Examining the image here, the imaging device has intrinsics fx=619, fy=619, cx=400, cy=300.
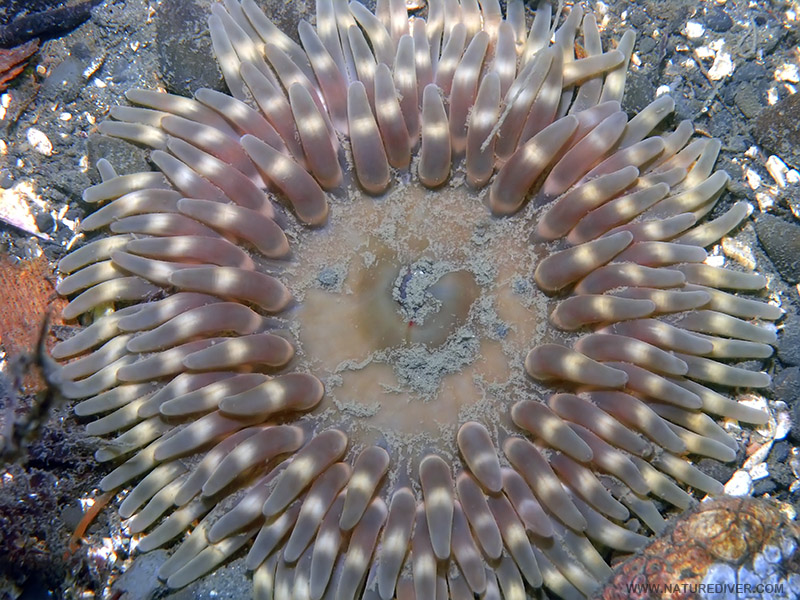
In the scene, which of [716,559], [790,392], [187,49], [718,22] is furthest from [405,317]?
[718,22]

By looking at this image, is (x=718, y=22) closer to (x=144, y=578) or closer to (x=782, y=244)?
(x=782, y=244)

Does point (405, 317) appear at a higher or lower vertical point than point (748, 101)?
lower

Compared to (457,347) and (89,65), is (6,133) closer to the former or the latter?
(89,65)

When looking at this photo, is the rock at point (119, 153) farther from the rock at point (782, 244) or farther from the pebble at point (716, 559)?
the rock at point (782, 244)

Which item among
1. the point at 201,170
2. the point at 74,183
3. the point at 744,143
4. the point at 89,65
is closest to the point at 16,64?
the point at 89,65

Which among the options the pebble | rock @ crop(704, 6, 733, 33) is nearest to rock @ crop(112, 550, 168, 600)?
the pebble

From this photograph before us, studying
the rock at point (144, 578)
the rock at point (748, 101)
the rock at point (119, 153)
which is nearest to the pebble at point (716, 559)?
the rock at point (144, 578)
